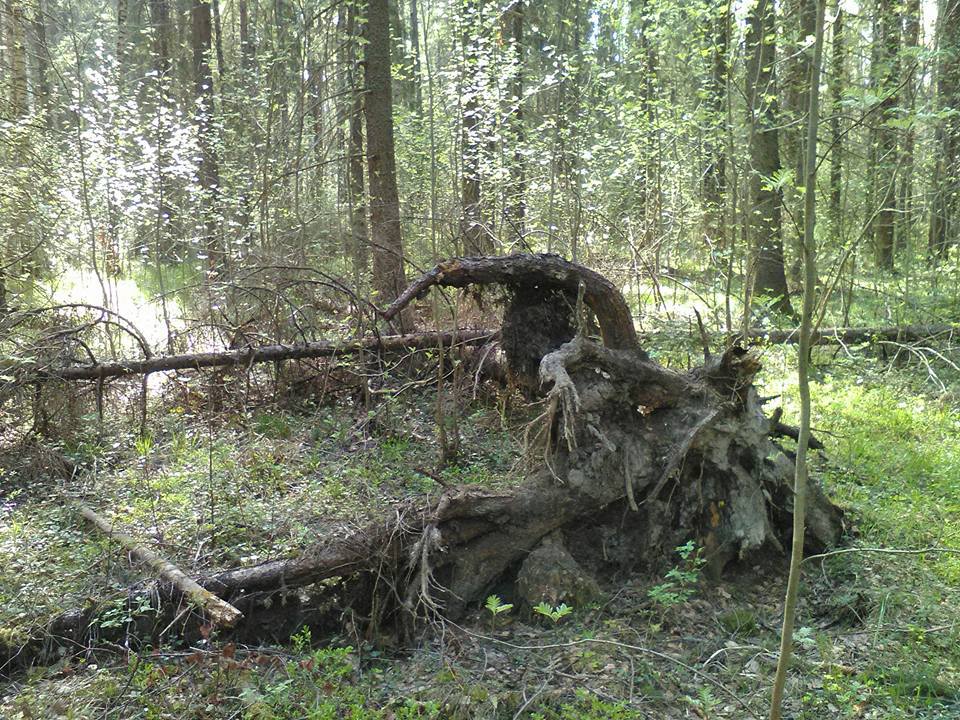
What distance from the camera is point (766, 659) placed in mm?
4059

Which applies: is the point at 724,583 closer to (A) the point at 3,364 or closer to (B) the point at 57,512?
(B) the point at 57,512

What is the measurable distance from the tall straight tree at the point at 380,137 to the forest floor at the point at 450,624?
12.5 ft

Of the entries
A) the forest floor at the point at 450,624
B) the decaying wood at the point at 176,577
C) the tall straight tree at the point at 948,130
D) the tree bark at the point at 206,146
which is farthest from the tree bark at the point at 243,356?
the tall straight tree at the point at 948,130

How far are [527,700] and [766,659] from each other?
1.43 meters

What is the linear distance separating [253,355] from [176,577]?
12.6 feet

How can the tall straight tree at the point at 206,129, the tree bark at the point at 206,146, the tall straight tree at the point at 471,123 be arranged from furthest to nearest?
the tall straight tree at the point at 206,129 → the tree bark at the point at 206,146 → the tall straight tree at the point at 471,123

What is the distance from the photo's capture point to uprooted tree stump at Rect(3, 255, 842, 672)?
179 inches

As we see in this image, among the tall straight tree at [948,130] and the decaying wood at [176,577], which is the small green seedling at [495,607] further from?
the tall straight tree at [948,130]

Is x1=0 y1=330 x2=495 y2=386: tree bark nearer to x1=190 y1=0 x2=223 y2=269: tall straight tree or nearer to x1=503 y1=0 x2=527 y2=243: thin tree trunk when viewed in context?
x1=503 y1=0 x2=527 y2=243: thin tree trunk

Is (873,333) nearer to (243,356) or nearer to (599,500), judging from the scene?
(599,500)

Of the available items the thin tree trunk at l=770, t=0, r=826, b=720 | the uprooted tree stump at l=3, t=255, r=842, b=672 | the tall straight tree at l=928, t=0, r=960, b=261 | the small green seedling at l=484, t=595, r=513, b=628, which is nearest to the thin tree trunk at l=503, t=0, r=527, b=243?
the uprooted tree stump at l=3, t=255, r=842, b=672

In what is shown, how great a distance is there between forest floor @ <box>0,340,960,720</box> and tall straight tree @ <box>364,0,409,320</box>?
381cm

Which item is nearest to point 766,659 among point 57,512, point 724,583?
point 724,583

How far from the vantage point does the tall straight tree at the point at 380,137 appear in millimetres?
9766
